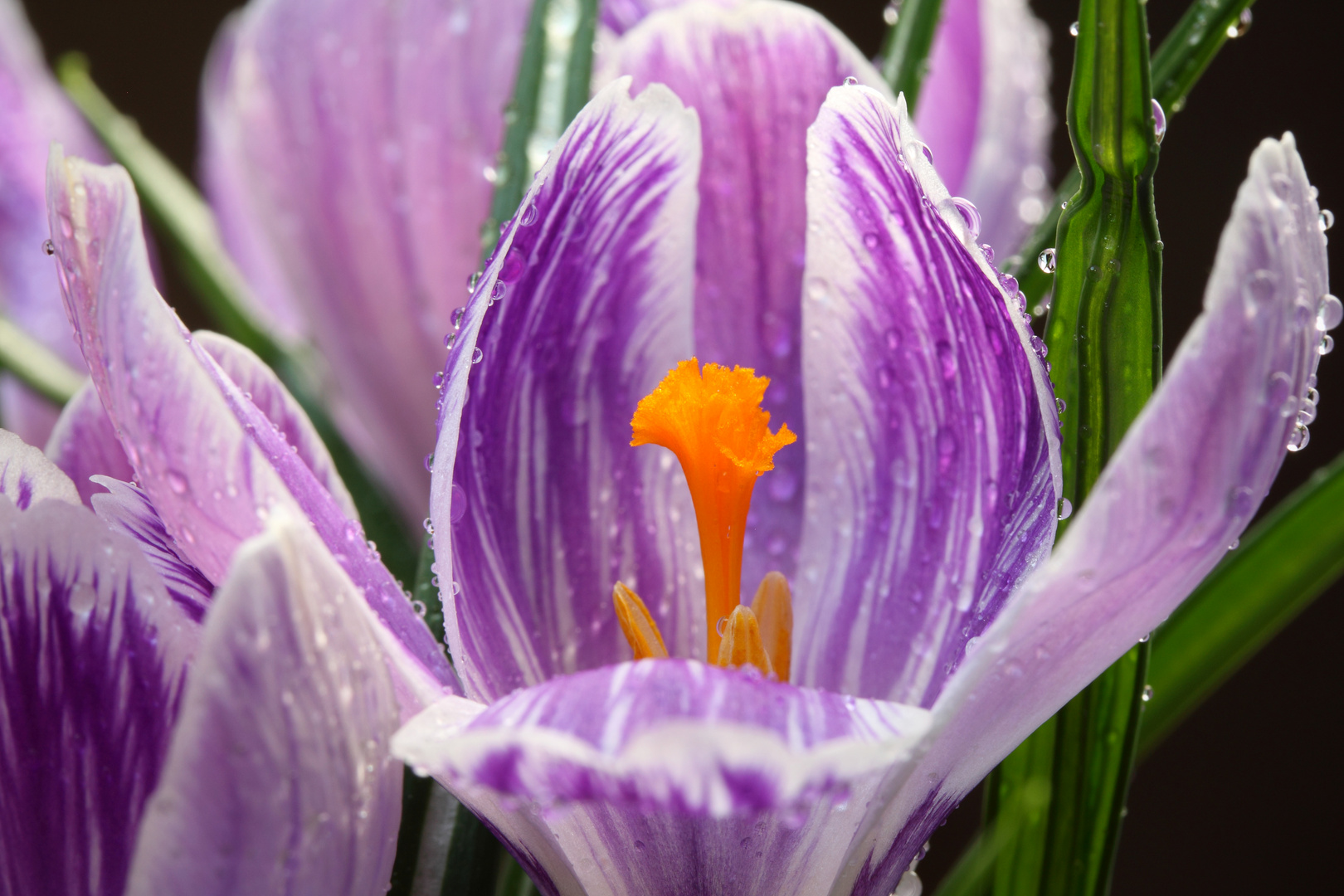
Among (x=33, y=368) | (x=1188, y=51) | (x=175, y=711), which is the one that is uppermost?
(x=1188, y=51)

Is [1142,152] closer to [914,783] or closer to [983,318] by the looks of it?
[983,318]

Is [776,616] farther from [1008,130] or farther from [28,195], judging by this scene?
[28,195]

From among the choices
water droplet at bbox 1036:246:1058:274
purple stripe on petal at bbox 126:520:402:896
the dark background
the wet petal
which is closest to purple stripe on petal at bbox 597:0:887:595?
water droplet at bbox 1036:246:1058:274

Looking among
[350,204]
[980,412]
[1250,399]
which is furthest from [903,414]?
[350,204]

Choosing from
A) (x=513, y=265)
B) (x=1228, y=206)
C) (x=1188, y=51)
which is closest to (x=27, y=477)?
(x=513, y=265)

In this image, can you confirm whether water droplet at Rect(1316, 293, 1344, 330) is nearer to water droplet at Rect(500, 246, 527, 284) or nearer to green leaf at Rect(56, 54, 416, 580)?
water droplet at Rect(500, 246, 527, 284)

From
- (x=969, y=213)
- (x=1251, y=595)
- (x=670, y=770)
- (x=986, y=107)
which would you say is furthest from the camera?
(x=986, y=107)
